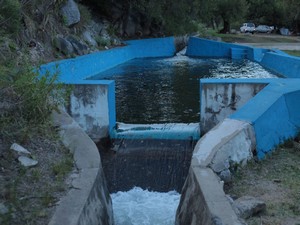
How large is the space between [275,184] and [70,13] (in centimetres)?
1535

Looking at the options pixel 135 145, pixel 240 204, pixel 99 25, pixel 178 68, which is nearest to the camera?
pixel 240 204

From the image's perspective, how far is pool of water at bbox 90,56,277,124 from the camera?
37.3 feet

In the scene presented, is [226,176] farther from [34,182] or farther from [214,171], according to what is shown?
[34,182]

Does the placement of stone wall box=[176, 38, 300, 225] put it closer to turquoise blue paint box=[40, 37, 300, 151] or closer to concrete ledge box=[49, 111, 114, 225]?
turquoise blue paint box=[40, 37, 300, 151]

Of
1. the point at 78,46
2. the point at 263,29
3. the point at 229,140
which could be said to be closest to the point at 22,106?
the point at 229,140

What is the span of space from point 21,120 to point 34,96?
1.41 feet

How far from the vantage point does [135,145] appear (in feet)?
30.0

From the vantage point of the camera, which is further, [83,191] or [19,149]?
[19,149]

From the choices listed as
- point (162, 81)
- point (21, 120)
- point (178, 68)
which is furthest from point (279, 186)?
point (178, 68)

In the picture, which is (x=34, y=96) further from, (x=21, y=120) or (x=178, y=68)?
(x=178, y=68)

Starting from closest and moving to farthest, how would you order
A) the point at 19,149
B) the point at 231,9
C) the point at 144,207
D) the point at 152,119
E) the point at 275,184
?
the point at 19,149, the point at 275,184, the point at 144,207, the point at 152,119, the point at 231,9

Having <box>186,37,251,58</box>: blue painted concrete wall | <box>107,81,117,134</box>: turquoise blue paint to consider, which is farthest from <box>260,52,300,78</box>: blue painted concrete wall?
<box>107,81,117,134</box>: turquoise blue paint

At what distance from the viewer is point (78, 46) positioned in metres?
17.8

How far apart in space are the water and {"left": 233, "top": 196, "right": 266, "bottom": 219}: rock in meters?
1.55
